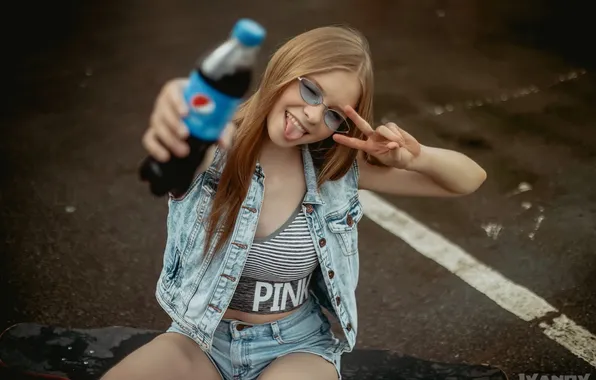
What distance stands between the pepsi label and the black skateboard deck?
1768 mm

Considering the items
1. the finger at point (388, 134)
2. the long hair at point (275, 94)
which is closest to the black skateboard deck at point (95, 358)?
the long hair at point (275, 94)

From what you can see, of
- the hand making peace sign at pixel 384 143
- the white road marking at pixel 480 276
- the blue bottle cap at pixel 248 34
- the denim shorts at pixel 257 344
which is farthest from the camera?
the white road marking at pixel 480 276

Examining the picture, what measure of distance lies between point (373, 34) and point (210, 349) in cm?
579

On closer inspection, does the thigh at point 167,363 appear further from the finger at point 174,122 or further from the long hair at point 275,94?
the finger at point 174,122

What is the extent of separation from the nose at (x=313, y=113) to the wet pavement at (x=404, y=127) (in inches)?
71.9

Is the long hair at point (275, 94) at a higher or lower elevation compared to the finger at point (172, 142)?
lower

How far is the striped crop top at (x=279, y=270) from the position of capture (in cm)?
261

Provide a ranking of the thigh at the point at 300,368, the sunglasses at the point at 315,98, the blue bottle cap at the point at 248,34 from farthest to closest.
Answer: the thigh at the point at 300,368 < the sunglasses at the point at 315,98 < the blue bottle cap at the point at 248,34

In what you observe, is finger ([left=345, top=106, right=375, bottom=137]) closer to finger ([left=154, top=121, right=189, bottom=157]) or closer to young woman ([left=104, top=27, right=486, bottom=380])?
young woman ([left=104, top=27, right=486, bottom=380])

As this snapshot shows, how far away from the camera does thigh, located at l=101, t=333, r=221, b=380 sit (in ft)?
8.47

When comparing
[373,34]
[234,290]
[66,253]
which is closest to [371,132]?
[234,290]

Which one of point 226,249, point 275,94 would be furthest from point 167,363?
point 275,94

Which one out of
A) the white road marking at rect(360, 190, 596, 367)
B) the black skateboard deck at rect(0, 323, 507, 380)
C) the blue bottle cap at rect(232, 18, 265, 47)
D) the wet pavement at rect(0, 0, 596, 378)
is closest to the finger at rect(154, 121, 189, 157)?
the blue bottle cap at rect(232, 18, 265, 47)

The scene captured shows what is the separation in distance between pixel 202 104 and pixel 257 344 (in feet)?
3.77
